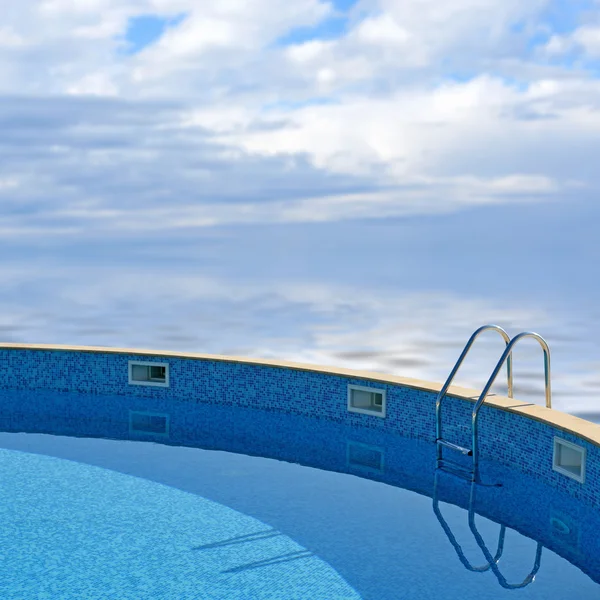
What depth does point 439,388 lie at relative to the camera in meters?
6.91

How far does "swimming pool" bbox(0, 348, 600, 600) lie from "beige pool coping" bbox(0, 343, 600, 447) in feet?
0.18

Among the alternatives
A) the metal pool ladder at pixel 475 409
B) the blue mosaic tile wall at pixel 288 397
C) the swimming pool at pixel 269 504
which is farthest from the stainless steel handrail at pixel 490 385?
the blue mosaic tile wall at pixel 288 397

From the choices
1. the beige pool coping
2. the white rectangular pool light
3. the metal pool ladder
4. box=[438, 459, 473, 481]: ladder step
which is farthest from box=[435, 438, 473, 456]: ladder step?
the white rectangular pool light

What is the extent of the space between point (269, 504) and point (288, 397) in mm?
2406

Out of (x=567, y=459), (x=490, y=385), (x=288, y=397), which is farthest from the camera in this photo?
(x=288, y=397)

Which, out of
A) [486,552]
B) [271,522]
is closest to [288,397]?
[271,522]

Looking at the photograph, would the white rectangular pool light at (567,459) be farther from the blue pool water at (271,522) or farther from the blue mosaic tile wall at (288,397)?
the blue pool water at (271,522)

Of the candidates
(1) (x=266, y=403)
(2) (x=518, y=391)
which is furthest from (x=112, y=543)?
(2) (x=518, y=391)

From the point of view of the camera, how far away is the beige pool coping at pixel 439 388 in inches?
221

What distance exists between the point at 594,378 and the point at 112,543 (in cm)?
1178

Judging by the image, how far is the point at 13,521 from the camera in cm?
531

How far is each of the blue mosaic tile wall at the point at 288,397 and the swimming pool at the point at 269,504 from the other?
0.07 feet

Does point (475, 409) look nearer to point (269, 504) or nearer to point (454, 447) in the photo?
point (454, 447)

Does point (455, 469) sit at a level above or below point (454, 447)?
below
